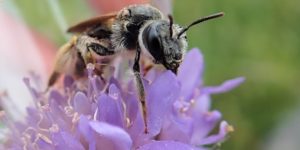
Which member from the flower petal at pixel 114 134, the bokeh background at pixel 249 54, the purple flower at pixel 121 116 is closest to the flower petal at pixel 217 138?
the purple flower at pixel 121 116

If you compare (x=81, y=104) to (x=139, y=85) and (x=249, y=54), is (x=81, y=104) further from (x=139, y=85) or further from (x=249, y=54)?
(x=249, y=54)

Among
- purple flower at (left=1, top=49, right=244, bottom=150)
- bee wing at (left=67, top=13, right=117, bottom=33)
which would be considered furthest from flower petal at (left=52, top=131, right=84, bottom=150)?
bee wing at (left=67, top=13, right=117, bottom=33)

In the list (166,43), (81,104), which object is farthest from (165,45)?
(81,104)

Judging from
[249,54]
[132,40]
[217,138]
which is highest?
[132,40]

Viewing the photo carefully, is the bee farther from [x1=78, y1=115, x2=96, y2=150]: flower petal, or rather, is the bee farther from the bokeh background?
the bokeh background

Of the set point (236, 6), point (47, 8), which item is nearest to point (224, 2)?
point (236, 6)

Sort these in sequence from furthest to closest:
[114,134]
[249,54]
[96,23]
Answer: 1. [249,54]
2. [96,23]
3. [114,134]

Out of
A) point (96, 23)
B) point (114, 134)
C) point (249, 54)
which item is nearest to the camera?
point (114, 134)
